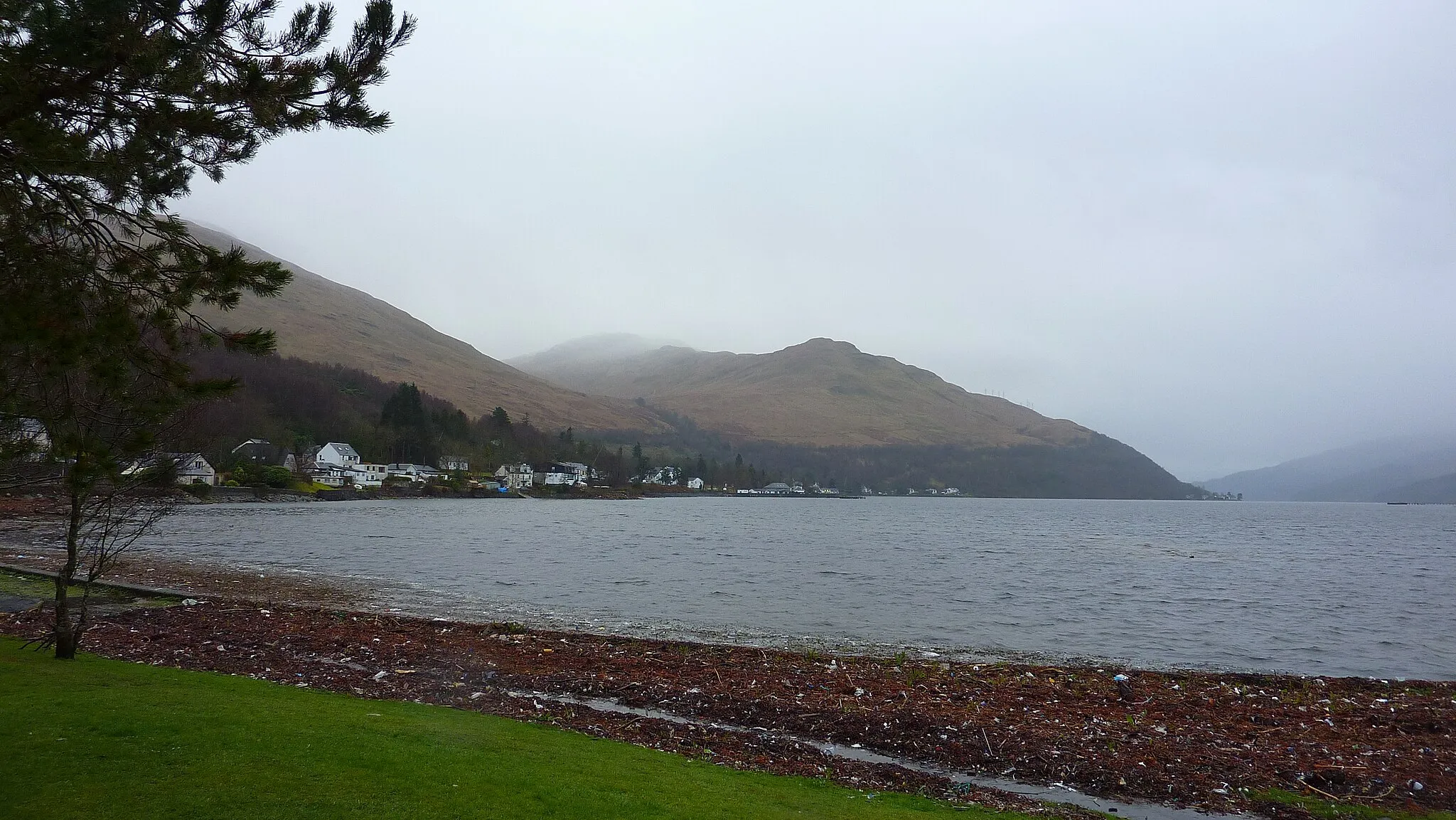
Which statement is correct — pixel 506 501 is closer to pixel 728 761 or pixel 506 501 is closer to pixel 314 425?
pixel 314 425

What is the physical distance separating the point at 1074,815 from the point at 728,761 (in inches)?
174

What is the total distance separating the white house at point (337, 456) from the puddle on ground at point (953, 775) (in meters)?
130

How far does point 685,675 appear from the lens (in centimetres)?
1662

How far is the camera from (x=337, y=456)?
135 metres

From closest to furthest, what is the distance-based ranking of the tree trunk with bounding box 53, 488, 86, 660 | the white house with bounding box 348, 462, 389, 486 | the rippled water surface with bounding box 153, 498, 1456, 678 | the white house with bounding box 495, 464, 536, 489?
the tree trunk with bounding box 53, 488, 86, 660 → the rippled water surface with bounding box 153, 498, 1456, 678 → the white house with bounding box 348, 462, 389, 486 → the white house with bounding box 495, 464, 536, 489

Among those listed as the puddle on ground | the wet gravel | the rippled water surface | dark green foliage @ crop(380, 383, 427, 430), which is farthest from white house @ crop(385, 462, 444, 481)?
the puddle on ground

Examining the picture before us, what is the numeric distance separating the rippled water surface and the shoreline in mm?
4914

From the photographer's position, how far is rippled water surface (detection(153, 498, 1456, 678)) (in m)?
25.2

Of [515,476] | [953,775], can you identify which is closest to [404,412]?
[515,476]

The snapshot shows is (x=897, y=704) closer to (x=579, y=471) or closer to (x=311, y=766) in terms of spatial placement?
(x=311, y=766)

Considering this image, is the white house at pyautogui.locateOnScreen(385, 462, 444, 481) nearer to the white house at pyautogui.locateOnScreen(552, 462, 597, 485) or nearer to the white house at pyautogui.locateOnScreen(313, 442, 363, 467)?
the white house at pyautogui.locateOnScreen(313, 442, 363, 467)

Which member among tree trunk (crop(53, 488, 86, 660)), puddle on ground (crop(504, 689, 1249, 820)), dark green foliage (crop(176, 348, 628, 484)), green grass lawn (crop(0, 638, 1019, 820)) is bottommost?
puddle on ground (crop(504, 689, 1249, 820))

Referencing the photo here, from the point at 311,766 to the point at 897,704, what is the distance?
10.4m

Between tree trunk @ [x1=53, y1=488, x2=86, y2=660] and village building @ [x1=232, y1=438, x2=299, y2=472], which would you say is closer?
tree trunk @ [x1=53, y1=488, x2=86, y2=660]
